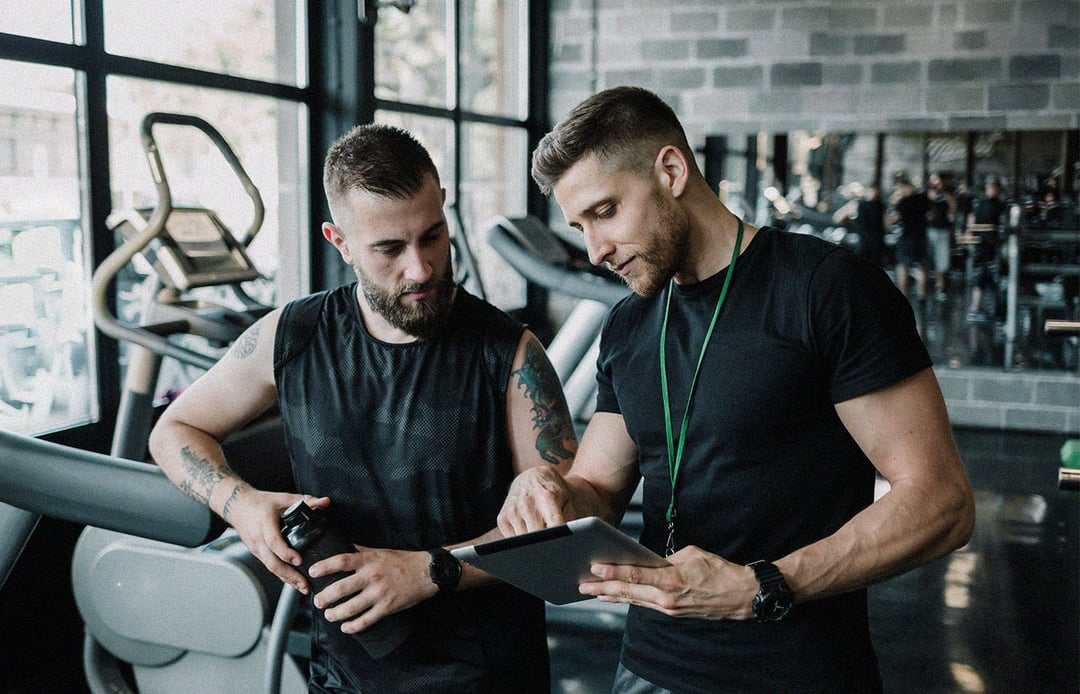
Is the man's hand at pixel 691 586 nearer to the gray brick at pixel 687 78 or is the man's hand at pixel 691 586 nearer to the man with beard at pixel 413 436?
the man with beard at pixel 413 436

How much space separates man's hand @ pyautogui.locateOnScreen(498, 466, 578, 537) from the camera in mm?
Answer: 1398

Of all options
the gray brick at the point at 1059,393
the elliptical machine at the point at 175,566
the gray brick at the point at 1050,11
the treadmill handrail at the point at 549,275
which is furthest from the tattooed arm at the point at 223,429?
the gray brick at the point at 1050,11

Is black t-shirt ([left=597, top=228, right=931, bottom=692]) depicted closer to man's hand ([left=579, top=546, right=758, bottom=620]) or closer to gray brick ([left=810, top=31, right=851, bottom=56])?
man's hand ([left=579, top=546, right=758, bottom=620])

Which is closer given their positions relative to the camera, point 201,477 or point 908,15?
point 201,477

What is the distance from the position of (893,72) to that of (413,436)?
5.26m

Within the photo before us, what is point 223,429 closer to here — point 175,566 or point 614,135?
point 175,566

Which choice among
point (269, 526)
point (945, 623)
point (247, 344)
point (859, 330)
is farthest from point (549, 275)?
point (859, 330)

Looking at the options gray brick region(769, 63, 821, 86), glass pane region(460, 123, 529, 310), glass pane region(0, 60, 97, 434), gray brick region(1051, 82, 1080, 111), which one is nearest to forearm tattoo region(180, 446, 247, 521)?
glass pane region(0, 60, 97, 434)

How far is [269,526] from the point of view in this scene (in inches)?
63.1

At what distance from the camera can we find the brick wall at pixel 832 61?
582 centimetres

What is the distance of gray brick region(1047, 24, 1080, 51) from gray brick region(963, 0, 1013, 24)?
0.79ft

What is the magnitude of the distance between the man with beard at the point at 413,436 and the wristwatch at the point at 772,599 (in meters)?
0.48

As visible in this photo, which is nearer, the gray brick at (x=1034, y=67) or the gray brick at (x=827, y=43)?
the gray brick at (x=1034, y=67)

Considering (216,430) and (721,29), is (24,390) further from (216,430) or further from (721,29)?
(721,29)
